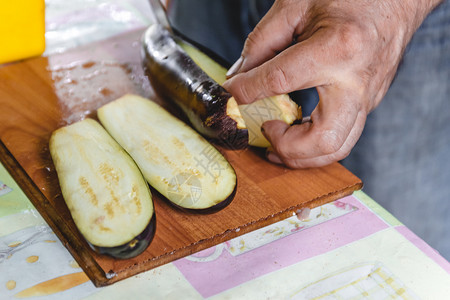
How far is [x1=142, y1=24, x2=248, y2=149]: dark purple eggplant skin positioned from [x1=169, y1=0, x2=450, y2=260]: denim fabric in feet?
1.29

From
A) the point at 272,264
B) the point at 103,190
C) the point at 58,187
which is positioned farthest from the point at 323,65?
the point at 58,187

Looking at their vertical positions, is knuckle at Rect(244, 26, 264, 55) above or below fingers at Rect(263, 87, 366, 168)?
above

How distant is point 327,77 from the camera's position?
1.34 metres

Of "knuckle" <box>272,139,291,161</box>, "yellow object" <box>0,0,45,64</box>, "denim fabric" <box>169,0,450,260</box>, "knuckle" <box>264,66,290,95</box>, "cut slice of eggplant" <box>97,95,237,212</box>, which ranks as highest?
"yellow object" <box>0,0,45,64</box>

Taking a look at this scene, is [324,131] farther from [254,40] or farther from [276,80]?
[254,40]

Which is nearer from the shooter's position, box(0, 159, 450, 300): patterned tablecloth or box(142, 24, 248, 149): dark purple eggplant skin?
box(0, 159, 450, 300): patterned tablecloth

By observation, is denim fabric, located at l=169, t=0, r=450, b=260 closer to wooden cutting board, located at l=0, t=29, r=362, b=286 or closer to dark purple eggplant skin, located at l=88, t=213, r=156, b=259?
wooden cutting board, located at l=0, t=29, r=362, b=286

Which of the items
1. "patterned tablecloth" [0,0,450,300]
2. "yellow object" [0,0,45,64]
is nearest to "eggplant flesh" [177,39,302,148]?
"patterned tablecloth" [0,0,450,300]

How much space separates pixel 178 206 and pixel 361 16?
0.69m

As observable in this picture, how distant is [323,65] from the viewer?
4.33 feet

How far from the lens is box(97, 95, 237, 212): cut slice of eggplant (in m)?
1.24

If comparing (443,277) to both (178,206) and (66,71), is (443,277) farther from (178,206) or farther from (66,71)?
(66,71)

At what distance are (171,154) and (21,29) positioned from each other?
2.38 feet

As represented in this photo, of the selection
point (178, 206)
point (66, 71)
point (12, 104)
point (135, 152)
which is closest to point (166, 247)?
point (178, 206)
